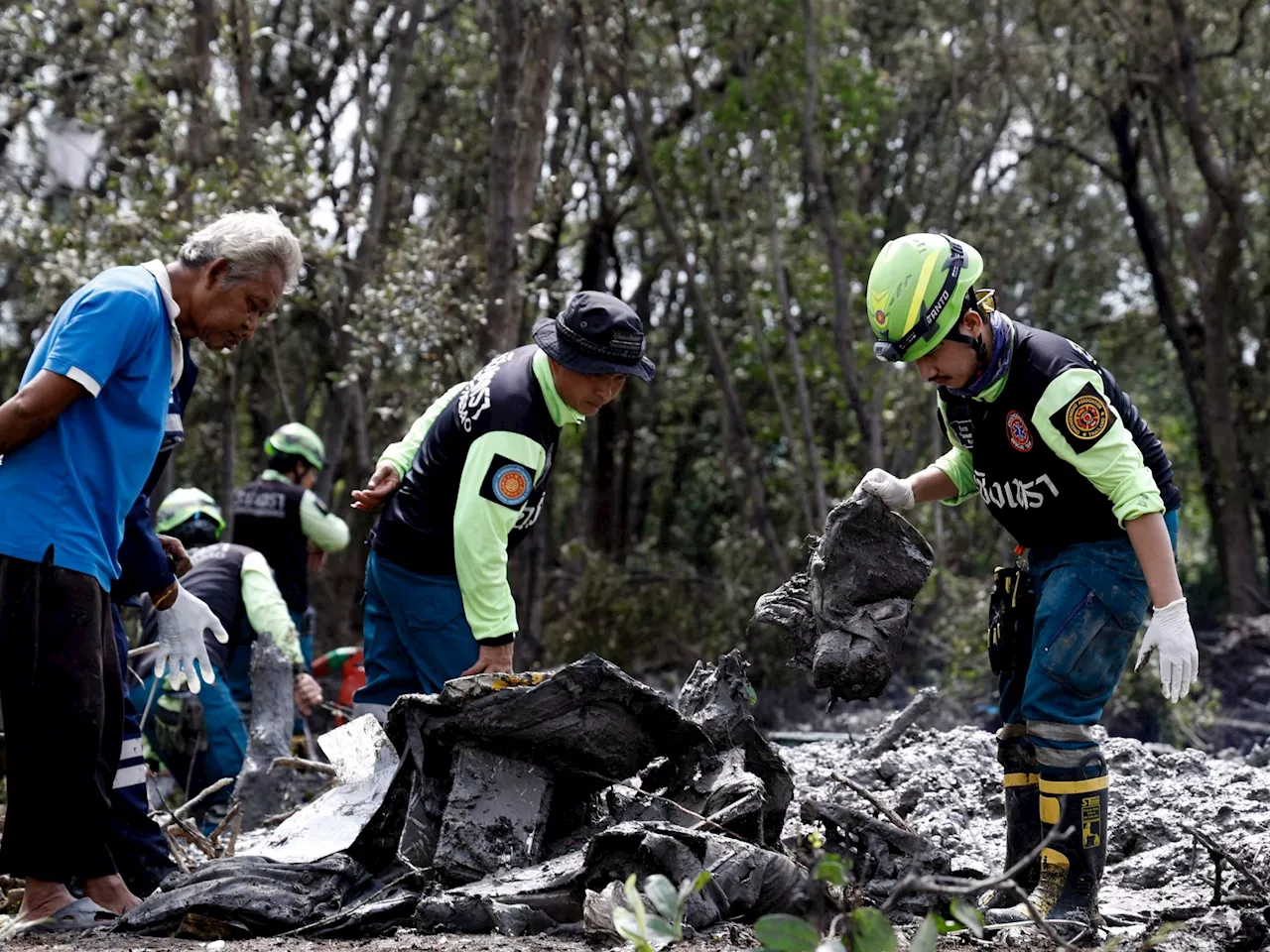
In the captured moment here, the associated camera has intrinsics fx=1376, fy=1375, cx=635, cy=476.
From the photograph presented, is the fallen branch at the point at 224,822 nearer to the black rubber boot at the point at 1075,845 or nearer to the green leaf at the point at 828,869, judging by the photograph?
the black rubber boot at the point at 1075,845

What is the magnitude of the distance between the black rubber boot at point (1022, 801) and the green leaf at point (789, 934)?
2.00 meters

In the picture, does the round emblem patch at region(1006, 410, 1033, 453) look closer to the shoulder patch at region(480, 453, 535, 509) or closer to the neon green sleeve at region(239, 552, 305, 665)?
the shoulder patch at region(480, 453, 535, 509)

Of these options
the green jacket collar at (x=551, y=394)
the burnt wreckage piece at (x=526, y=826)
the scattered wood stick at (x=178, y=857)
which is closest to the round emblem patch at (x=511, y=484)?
the green jacket collar at (x=551, y=394)

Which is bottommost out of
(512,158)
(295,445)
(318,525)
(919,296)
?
(318,525)

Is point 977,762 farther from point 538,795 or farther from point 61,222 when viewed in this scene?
point 61,222

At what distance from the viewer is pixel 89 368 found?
3463mm

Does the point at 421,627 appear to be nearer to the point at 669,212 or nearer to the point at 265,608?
the point at 265,608

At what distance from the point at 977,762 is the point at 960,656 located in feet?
15.3

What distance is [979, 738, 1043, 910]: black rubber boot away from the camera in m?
4.16

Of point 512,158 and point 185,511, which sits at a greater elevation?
point 512,158

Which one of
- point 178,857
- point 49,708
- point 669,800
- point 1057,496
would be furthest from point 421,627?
point 1057,496

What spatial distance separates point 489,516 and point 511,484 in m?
0.12

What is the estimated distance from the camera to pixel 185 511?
21.8ft

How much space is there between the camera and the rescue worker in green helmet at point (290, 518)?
7.09 meters
